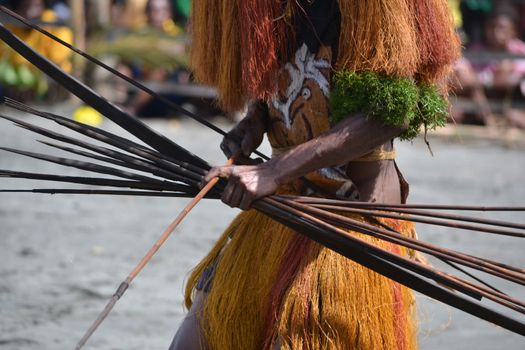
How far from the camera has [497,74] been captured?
10.8 metres

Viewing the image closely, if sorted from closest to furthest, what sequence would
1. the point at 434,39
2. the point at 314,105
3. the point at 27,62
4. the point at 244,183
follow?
the point at 244,183 → the point at 434,39 → the point at 314,105 → the point at 27,62

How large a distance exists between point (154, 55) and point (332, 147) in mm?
8204

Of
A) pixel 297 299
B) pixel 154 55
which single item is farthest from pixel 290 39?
pixel 154 55

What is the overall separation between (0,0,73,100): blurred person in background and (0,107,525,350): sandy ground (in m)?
2.02

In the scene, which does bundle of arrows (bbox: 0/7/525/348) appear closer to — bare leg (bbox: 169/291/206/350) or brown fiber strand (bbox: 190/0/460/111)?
brown fiber strand (bbox: 190/0/460/111)

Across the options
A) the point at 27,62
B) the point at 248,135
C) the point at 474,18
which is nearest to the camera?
the point at 248,135

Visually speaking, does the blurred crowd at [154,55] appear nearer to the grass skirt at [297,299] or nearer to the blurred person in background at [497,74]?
the blurred person in background at [497,74]

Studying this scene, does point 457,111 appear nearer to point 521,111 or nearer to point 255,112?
point 521,111

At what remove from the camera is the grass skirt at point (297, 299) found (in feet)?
8.71

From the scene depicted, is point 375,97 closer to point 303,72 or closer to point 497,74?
point 303,72

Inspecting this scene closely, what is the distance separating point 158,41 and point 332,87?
784 centimetres

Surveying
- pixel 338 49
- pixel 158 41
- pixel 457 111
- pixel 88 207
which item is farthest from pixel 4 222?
pixel 457 111

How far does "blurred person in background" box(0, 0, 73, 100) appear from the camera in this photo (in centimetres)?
1025

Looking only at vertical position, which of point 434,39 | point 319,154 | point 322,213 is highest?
point 434,39
